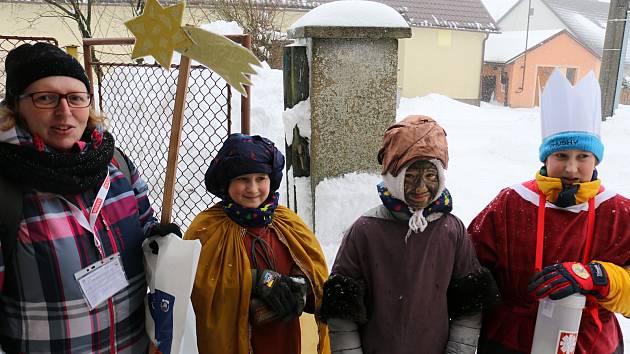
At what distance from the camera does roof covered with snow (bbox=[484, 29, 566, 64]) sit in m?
26.5

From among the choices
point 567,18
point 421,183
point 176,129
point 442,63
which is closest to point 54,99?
point 176,129

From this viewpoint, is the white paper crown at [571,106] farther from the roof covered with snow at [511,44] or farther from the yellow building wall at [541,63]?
the roof covered with snow at [511,44]

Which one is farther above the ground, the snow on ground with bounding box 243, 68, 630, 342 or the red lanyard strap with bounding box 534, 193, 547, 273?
the red lanyard strap with bounding box 534, 193, 547, 273

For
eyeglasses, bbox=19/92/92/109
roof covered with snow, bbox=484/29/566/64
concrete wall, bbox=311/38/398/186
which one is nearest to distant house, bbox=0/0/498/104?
roof covered with snow, bbox=484/29/566/64

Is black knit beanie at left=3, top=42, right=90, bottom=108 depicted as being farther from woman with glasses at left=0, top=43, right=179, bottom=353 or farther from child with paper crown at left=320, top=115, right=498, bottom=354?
child with paper crown at left=320, top=115, right=498, bottom=354

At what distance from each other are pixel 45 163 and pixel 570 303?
1.73m

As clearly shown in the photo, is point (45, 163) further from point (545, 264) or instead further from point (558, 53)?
point (558, 53)

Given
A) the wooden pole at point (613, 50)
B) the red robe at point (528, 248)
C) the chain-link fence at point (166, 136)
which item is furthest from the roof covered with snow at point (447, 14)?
the red robe at point (528, 248)

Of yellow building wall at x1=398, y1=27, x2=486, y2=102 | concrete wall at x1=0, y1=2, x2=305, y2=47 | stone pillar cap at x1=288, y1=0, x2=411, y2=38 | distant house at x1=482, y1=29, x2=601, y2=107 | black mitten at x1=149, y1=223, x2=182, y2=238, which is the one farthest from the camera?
distant house at x1=482, y1=29, x2=601, y2=107

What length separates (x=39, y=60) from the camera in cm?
144

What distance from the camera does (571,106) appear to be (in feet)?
5.93

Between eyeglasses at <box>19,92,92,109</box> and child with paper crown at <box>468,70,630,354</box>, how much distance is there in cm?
153

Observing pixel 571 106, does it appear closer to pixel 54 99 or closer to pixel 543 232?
pixel 543 232

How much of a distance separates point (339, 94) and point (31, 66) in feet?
6.53
